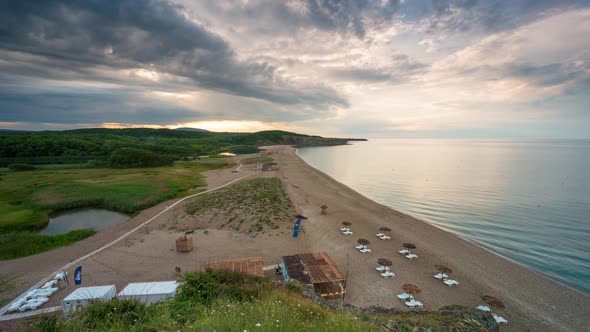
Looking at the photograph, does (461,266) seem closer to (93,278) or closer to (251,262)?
(251,262)

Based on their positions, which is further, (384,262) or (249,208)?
(249,208)

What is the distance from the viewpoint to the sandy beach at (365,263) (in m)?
16.5

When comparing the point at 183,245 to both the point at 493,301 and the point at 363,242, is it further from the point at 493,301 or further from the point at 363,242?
the point at 493,301

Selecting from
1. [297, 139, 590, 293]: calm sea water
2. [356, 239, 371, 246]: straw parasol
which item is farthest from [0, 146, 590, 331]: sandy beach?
[297, 139, 590, 293]: calm sea water

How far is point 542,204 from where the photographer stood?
41312mm

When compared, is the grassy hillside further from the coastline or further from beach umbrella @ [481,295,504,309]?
beach umbrella @ [481,295,504,309]

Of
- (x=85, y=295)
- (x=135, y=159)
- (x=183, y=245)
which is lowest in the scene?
(x=183, y=245)

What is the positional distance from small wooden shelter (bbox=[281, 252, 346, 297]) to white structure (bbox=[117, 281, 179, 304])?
7.29 metres

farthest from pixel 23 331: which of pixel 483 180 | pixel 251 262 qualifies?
pixel 483 180

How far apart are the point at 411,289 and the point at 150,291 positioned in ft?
54.9

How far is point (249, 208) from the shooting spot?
3341 cm

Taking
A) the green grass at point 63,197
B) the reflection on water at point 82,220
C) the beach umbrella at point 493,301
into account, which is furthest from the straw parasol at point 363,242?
the green grass at point 63,197

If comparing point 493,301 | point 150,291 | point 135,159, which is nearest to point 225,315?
point 150,291

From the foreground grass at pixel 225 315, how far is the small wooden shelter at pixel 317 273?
503 cm
